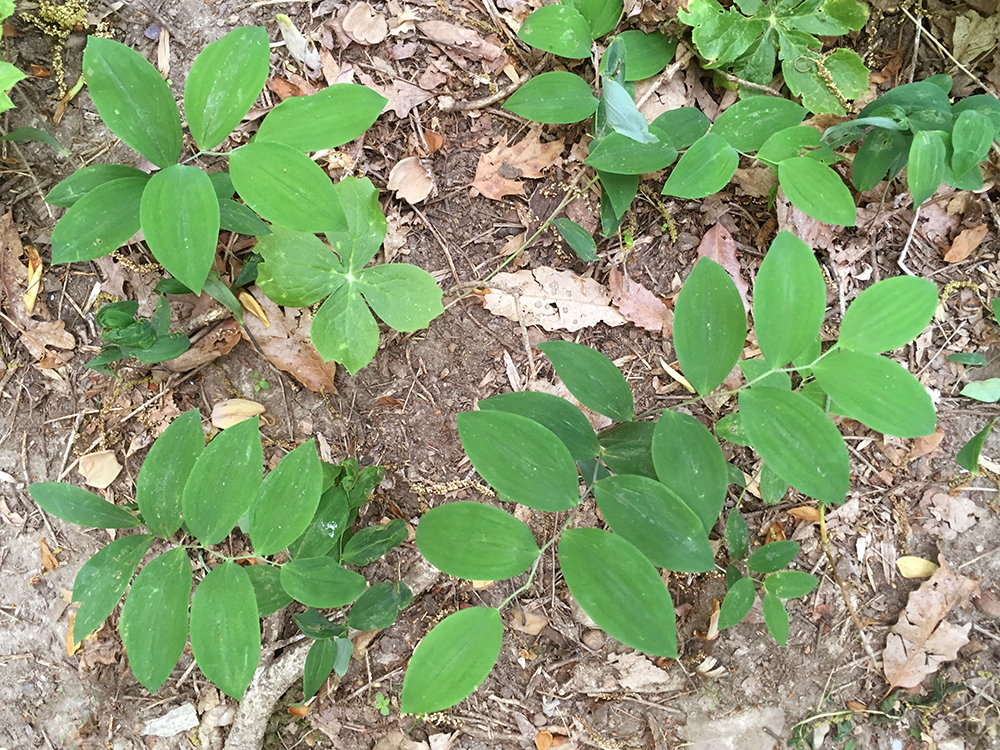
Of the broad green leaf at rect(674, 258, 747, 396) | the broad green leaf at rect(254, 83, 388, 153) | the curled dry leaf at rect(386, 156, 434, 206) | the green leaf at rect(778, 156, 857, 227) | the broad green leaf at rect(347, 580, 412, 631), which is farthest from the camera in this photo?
the curled dry leaf at rect(386, 156, 434, 206)

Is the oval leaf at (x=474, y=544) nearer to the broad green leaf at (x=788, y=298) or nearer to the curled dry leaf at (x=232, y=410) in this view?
the broad green leaf at (x=788, y=298)

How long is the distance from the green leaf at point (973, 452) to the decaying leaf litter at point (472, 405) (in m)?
0.10

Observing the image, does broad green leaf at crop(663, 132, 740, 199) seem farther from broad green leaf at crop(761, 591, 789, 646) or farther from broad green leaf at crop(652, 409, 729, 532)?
broad green leaf at crop(761, 591, 789, 646)

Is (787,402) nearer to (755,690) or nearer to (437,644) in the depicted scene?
(437,644)

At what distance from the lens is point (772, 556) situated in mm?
1719

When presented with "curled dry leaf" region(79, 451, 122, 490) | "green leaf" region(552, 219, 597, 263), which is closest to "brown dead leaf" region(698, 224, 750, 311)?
"green leaf" region(552, 219, 597, 263)

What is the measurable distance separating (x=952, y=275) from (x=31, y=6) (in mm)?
2931

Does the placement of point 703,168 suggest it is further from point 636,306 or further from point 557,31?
point 557,31

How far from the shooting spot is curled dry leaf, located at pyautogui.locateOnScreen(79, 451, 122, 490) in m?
1.91

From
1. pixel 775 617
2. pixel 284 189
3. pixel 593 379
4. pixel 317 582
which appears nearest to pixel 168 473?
pixel 317 582

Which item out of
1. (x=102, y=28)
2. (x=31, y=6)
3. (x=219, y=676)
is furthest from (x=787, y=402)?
(x=31, y=6)

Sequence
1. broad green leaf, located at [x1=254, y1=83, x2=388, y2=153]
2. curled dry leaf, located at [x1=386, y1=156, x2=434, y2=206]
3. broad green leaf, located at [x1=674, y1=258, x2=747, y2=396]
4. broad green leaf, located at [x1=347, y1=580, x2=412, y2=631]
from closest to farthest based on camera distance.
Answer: broad green leaf, located at [x1=674, y1=258, x2=747, y2=396] < broad green leaf, located at [x1=254, y1=83, x2=388, y2=153] < broad green leaf, located at [x1=347, y1=580, x2=412, y2=631] < curled dry leaf, located at [x1=386, y1=156, x2=434, y2=206]

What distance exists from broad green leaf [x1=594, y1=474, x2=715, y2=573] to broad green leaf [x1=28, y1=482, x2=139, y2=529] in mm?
1107

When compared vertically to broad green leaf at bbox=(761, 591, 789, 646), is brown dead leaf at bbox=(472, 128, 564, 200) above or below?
above
